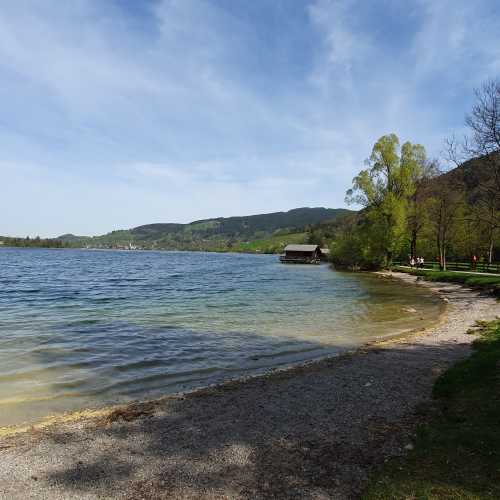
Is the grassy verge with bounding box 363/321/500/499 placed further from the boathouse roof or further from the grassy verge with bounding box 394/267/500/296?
the boathouse roof

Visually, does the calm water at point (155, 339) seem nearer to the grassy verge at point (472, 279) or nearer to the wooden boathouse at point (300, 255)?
the grassy verge at point (472, 279)

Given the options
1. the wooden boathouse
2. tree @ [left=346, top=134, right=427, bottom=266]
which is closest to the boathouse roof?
the wooden boathouse

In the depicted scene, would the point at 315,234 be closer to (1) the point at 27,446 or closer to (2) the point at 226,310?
(2) the point at 226,310

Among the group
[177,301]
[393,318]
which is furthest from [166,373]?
[177,301]

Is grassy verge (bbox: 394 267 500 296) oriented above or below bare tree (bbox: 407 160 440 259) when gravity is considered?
below

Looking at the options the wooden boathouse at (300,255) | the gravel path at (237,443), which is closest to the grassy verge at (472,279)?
the gravel path at (237,443)

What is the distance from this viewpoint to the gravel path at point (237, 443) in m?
4.66

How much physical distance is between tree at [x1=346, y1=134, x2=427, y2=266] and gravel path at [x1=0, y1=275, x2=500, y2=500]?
1659 inches

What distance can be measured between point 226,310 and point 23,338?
998 cm

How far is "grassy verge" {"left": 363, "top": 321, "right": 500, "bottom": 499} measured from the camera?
13.5ft

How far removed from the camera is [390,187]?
49.6 meters

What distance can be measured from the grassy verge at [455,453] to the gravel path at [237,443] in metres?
0.31

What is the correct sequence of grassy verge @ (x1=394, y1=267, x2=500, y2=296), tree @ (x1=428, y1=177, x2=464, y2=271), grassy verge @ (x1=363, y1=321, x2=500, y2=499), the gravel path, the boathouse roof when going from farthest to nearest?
the boathouse roof < tree @ (x1=428, y1=177, x2=464, y2=271) < grassy verge @ (x1=394, y1=267, x2=500, y2=296) < the gravel path < grassy verge @ (x1=363, y1=321, x2=500, y2=499)

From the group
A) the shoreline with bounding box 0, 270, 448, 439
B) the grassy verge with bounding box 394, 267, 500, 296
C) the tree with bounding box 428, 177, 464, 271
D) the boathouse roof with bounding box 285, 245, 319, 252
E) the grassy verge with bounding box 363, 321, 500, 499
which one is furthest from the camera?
the boathouse roof with bounding box 285, 245, 319, 252
